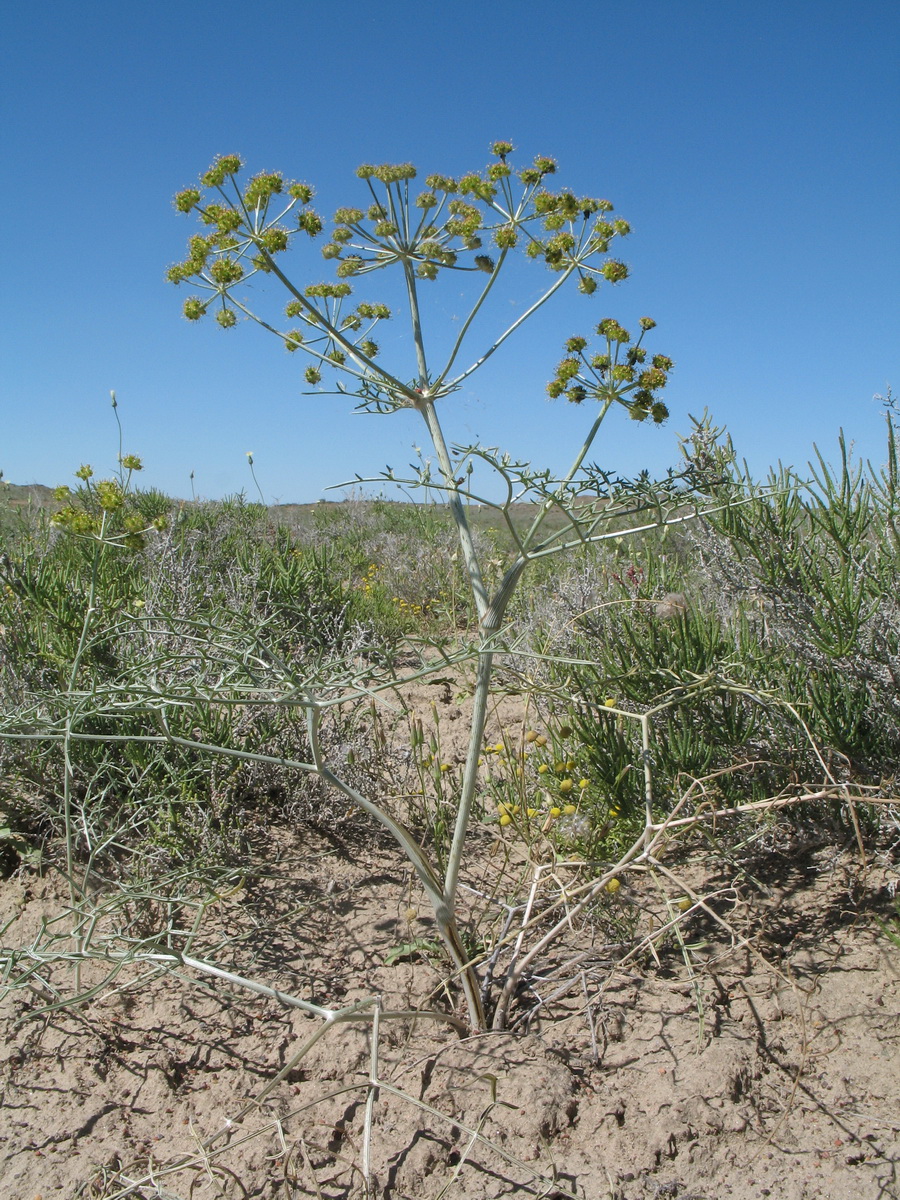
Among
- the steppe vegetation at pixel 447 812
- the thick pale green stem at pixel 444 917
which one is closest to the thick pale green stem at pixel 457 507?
the steppe vegetation at pixel 447 812

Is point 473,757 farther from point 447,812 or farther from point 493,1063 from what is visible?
point 447,812

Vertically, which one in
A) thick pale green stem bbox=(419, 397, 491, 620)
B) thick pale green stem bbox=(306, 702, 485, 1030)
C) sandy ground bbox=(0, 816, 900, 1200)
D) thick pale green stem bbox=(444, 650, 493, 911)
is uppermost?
thick pale green stem bbox=(419, 397, 491, 620)

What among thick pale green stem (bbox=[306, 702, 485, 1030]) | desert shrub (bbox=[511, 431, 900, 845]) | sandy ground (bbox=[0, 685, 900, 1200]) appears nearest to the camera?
sandy ground (bbox=[0, 685, 900, 1200])

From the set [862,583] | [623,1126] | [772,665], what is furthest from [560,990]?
[862,583]

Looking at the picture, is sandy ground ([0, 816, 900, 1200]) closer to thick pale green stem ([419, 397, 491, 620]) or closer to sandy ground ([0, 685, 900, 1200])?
sandy ground ([0, 685, 900, 1200])

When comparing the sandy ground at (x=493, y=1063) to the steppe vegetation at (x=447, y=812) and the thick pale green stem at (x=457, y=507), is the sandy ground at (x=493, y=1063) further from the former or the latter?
the thick pale green stem at (x=457, y=507)

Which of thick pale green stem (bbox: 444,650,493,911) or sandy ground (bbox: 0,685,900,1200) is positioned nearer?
sandy ground (bbox: 0,685,900,1200)

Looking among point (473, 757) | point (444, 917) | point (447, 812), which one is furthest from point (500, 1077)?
point (447, 812)

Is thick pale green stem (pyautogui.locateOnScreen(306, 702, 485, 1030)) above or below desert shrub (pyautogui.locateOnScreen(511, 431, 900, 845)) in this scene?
below

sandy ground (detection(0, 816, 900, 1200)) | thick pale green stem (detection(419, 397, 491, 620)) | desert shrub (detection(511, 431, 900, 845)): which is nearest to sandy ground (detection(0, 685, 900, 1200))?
sandy ground (detection(0, 816, 900, 1200))

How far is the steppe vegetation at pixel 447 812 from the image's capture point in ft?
5.02

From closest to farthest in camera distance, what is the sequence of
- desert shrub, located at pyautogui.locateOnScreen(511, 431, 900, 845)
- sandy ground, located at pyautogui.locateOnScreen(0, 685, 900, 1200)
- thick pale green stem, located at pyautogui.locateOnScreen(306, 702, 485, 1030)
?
sandy ground, located at pyautogui.locateOnScreen(0, 685, 900, 1200), thick pale green stem, located at pyautogui.locateOnScreen(306, 702, 485, 1030), desert shrub, located at pyautogui.locateOnScreen(511, 431, 900, 845)

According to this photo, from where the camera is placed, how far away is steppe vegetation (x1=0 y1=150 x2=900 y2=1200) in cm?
153

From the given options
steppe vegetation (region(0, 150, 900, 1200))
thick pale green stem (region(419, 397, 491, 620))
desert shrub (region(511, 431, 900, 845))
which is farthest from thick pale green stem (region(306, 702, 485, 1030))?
desert shrub (region(511, 431, 900, 845))
